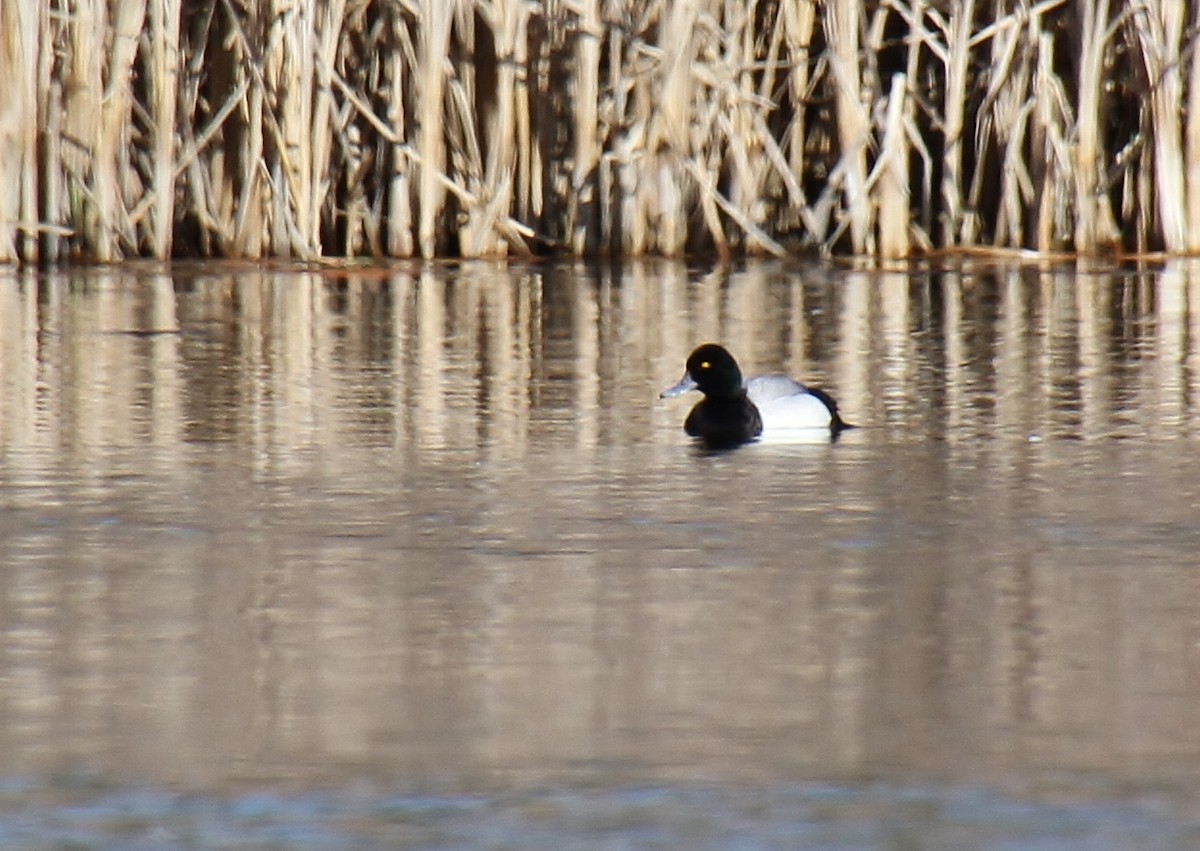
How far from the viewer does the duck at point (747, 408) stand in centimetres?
665

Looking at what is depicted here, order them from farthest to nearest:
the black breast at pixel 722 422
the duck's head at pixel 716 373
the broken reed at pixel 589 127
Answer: the broken reed at pixel 589 127
the duck's head at pixel 716 373
the black breast at pixel 722 422

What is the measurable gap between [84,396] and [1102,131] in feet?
21.5

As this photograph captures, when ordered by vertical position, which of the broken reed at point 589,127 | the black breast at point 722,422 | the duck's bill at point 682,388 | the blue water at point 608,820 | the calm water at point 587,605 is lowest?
the blue water at point 608,820

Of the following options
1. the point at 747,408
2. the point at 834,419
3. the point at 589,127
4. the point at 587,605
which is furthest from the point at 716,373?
the point at 589,127

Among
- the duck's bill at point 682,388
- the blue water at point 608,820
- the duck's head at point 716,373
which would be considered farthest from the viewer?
the duck's bill at point 682,388

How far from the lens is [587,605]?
14.1 ft

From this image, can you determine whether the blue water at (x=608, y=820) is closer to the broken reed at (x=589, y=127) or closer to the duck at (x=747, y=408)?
the duck at (x=747, y=408)

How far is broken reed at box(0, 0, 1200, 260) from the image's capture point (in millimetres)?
12125

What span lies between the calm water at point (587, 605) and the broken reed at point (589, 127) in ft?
12.0

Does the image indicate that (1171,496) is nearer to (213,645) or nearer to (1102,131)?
(213,645)

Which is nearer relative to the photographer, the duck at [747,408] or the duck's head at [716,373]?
the duck at [747,408]

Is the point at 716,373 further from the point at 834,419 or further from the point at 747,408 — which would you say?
the point at 834,419

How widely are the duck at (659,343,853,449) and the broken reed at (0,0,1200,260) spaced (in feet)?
18.0

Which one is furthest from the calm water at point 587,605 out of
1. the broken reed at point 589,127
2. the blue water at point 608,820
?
the broken reed at point 589,127
